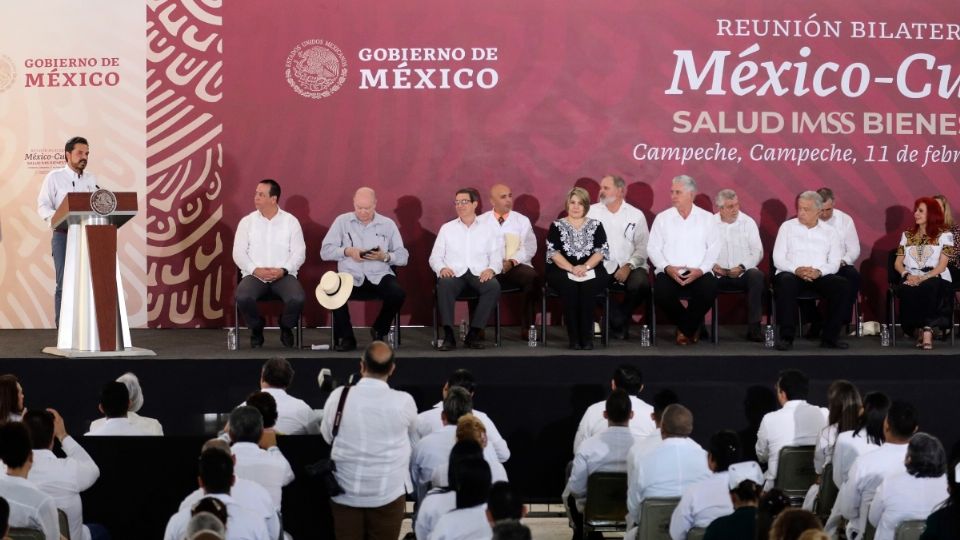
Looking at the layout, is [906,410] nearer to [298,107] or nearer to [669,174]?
[669,174]

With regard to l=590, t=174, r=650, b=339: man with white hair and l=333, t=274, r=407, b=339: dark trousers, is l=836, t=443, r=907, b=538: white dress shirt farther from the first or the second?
l=333, t=274, r=407, b=339: dark trousers

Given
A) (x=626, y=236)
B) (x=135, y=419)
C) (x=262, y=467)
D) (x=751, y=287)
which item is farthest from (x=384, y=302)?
(x=262, y=467)

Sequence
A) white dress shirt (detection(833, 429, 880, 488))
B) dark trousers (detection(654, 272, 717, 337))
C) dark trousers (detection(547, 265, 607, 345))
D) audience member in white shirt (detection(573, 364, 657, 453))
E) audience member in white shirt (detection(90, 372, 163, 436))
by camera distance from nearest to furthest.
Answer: white dress shirt (detection(833, 429, 880, 488)), audience member in white shirt (detection(90, 372, 163, 436)), audience member in white shirt (detection(573, 364, 657, 453)), dark trousers (detection(547, 265, 607, 345)), dark trousers (detection(654, 272, 717, 337))

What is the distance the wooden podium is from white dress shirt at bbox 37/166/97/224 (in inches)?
36.6

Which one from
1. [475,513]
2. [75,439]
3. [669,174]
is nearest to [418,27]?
[669,174]

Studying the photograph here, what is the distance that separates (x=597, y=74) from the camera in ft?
31.0

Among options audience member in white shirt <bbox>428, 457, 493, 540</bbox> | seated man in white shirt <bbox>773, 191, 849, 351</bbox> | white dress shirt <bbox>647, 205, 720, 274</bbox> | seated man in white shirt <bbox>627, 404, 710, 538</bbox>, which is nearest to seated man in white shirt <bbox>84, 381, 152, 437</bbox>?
audience member in white shirt <bbox>428, 457, 493, 540</bbox>

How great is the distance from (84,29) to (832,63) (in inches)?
214

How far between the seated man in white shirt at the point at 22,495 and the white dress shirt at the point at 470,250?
4.13 metres

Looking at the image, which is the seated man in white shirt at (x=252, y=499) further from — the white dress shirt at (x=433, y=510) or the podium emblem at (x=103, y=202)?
the podium emblem at (x=103, y=202)

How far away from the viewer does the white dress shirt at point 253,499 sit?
4379mm

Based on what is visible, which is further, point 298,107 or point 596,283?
point 298,107

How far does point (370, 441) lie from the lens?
5.05 m

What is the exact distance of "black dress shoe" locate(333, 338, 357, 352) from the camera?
26.5ft
